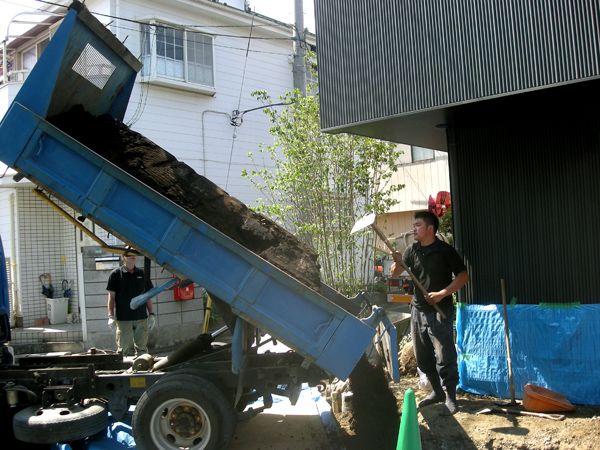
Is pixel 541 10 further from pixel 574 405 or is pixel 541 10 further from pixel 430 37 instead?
pixel 574 405

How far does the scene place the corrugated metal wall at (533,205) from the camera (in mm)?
5359

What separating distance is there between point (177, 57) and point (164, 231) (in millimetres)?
11031

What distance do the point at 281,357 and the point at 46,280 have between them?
34.5 ft

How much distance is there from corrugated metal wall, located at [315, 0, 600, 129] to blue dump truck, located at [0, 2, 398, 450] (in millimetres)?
2317

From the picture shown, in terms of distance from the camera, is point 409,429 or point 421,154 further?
point 421,154

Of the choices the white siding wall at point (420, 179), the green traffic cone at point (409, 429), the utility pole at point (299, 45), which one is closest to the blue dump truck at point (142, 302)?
the green traffic cone at point (409, 429)

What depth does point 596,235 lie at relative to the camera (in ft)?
17.4

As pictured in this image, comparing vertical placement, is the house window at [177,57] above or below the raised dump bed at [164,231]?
above

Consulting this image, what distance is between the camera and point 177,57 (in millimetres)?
14156

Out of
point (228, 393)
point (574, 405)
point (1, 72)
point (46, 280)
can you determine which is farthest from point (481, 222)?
point (1, 72)

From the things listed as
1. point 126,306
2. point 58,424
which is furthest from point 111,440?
point 126,306

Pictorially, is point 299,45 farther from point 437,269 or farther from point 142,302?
point 142,302

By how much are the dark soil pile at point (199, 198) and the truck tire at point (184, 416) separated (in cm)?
123

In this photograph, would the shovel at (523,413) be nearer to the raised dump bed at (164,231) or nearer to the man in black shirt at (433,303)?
the man in black shirt at (433,303)
